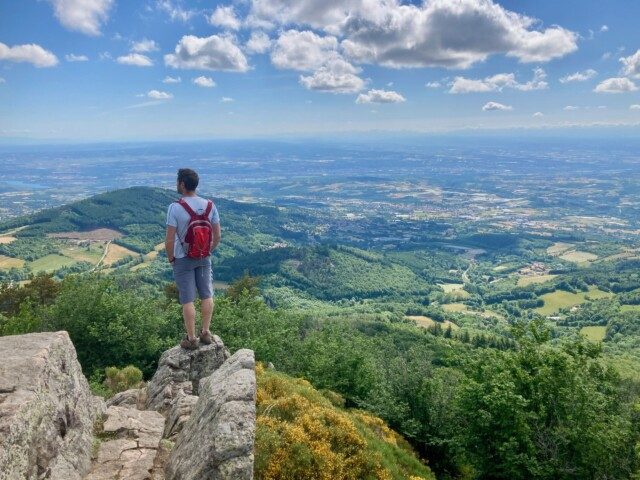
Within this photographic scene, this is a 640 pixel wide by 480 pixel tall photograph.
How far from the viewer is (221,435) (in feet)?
27.6

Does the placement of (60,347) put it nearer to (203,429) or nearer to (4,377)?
(4,377)

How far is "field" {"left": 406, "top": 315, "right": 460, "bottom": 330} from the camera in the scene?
463 feet

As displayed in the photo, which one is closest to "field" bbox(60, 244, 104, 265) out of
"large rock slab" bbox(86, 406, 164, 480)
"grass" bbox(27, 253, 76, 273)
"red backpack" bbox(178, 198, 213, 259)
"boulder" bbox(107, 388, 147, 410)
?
"grass" bbox(27, 253, 76, 273)

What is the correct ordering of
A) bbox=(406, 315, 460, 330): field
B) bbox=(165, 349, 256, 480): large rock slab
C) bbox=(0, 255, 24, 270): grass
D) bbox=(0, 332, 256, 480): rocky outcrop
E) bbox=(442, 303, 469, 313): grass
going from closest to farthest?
bbox=(0, 332, 256, 480): rocky outcrop, bbox=(165, 349, 256, 480): large rock slab, bbox=(406, 315, 460, 330): field, bbox=(0, 255, 24, 270): grass, bbox=(442, 303, 469, 313): grass

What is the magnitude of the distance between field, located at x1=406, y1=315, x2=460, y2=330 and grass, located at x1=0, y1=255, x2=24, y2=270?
141 metres

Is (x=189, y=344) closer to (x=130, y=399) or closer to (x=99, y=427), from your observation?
(x=130, y=399)

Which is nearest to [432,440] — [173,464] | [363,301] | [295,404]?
[295,404]

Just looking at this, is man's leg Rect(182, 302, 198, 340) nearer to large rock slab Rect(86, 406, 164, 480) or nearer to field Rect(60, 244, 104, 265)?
large rock slab Rect(86, 406, 164, 480)

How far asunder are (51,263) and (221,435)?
187 metres

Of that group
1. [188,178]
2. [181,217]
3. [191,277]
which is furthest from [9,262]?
[188,178]

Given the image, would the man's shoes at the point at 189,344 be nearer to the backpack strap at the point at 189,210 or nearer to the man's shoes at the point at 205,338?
the man's shoes at the point at 205,338

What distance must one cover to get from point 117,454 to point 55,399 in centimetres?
223

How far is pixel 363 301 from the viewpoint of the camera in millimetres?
189625

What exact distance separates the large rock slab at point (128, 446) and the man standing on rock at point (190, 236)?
3.26 metres
